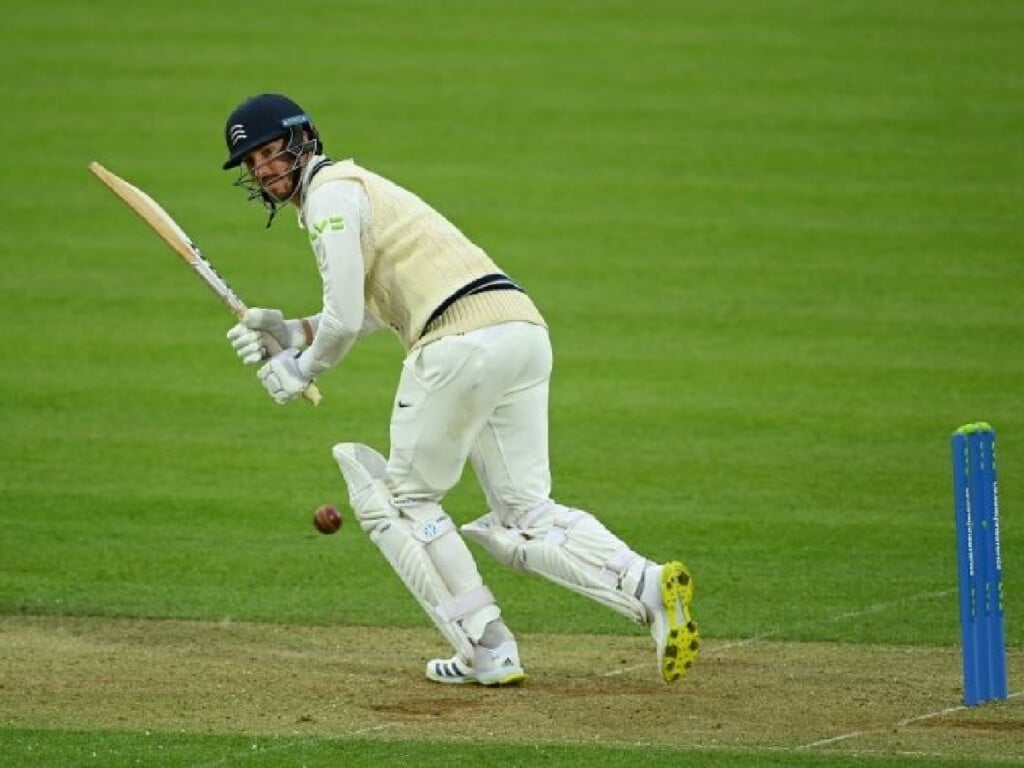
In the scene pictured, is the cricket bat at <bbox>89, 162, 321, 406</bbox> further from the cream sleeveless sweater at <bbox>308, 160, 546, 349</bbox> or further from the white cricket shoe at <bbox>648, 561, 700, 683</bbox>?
the white cricket shoe at <bbox>648, 561, 700, 683</bbox>

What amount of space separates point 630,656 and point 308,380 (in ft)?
5.50

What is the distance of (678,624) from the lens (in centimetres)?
693

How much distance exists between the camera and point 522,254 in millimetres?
15758

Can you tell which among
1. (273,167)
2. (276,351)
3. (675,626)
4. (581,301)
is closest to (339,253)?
(273,167)

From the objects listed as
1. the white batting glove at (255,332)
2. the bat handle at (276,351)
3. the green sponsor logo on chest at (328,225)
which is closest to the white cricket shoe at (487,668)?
the bat handle at (276,351)

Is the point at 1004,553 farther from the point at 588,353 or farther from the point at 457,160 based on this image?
the point at 457,160

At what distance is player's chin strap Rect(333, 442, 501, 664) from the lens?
7.36m

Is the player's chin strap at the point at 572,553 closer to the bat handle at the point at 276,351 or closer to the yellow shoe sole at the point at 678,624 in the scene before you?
the yellow shoe sole at the point at 678,624

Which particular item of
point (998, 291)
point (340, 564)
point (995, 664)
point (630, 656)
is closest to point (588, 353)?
point (998, 291)

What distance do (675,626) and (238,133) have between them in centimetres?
226

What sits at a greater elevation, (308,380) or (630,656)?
(308,380)

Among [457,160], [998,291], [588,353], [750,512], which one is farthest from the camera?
[457,160]

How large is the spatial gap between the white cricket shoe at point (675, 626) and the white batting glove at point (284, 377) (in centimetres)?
144

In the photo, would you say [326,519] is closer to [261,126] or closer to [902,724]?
[261,126]
